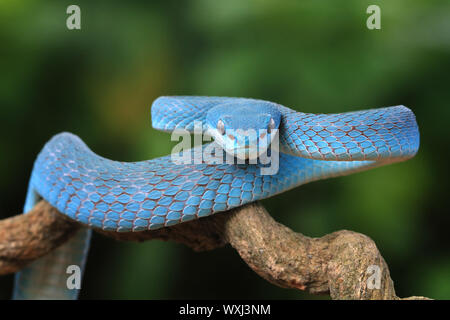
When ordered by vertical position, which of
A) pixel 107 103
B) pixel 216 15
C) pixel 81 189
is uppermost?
pixel 216 15

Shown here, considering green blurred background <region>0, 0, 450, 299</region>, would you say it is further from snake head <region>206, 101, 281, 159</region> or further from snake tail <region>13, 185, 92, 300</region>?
snake head <region>206, 101, 281, 159</region>

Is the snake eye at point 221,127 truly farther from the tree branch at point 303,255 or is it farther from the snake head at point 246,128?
the tree branch at point 303,255

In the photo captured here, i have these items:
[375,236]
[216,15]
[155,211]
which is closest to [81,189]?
[155,211]

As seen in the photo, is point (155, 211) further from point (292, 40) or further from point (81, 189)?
point (292, 40)

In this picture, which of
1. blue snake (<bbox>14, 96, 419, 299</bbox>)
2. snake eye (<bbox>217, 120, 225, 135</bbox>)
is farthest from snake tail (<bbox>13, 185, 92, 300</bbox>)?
snake eye (<bbox>217, 120, 225, 135</bbox>)

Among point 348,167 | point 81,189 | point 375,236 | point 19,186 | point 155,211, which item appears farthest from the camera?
point 19,186

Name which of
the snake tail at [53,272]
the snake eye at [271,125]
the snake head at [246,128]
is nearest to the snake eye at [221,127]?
the snake head at [246,128]
